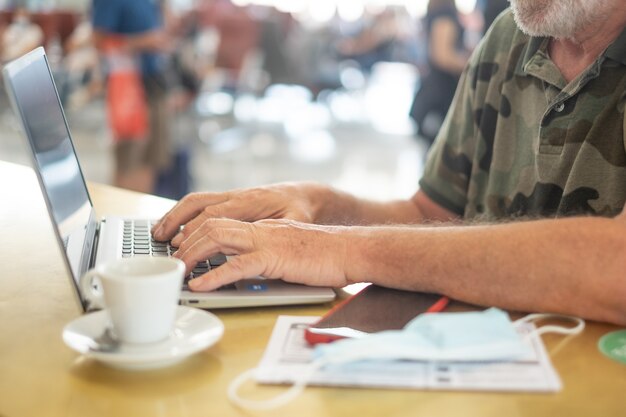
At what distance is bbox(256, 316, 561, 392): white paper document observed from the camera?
0.81m

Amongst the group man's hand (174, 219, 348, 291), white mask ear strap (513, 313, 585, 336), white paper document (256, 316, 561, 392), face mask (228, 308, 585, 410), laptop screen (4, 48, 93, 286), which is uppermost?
laptop screen (4, 48, 93, 286)

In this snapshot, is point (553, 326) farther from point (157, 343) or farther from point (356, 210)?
point (356, 210)

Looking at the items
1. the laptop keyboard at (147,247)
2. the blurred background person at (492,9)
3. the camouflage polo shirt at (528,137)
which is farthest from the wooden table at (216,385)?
the blurred background person at (492,9)

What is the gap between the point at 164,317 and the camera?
84 cm

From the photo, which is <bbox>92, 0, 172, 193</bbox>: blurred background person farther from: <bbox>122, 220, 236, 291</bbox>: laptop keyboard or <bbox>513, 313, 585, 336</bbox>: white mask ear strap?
<bbox>513, 313, 585, 336</bbox>: white mask ear strap

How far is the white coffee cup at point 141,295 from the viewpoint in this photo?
813 millimetres

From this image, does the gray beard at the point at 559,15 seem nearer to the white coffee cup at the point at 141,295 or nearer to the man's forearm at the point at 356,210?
the man's forearm at the point at 356,210

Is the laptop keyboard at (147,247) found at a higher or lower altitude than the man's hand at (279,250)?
lower

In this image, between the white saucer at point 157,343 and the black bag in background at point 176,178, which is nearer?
the white saucer at point 157,343

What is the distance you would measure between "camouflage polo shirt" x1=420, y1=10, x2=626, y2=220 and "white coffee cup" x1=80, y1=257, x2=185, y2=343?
655 millimetres

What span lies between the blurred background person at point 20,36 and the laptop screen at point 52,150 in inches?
186

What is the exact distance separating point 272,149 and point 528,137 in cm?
444

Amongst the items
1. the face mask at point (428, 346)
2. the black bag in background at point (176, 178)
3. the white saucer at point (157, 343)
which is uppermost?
the white saucer at point (157, 343)

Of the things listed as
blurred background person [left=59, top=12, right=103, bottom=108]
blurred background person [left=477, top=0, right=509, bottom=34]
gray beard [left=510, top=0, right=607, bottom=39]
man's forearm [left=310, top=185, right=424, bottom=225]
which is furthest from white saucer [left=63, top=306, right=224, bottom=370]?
blurred background person [left=59, top=12, right=103, bottom=108]
